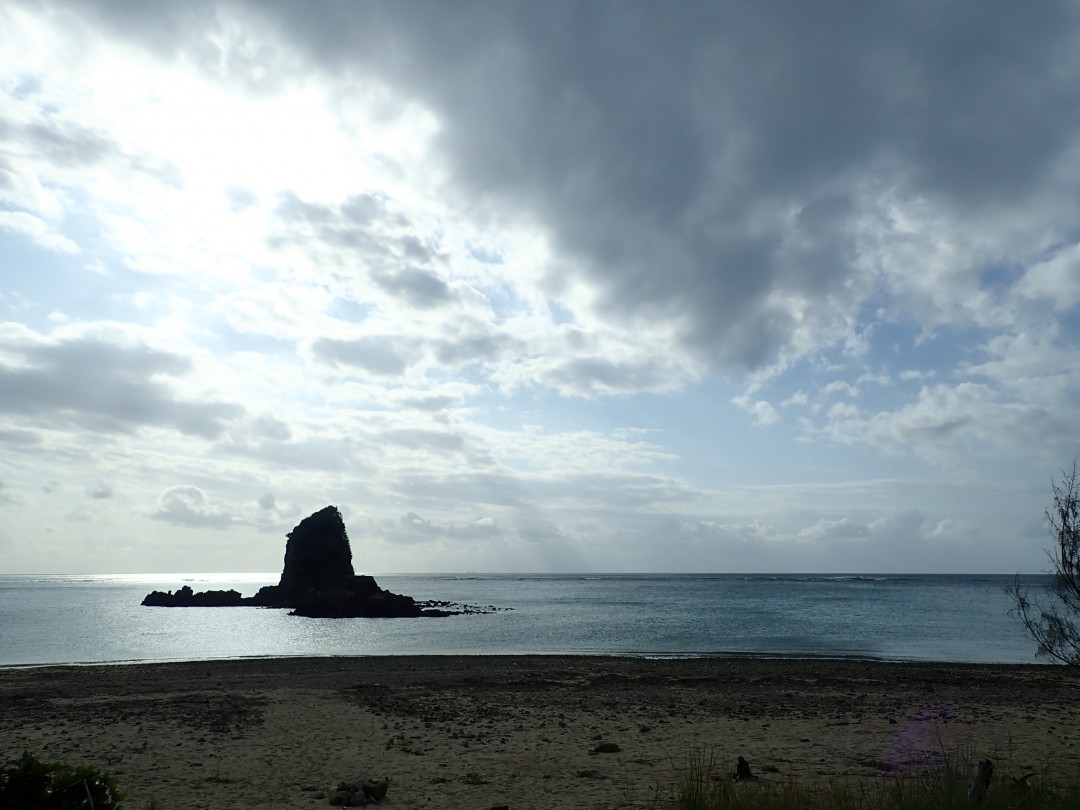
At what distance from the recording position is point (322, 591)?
325 ft

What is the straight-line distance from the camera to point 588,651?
1786 inches

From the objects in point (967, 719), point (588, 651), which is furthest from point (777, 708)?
point (588, 651)

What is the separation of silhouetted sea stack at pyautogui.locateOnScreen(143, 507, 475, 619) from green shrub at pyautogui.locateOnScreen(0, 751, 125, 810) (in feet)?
277

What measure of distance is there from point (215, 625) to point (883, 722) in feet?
232

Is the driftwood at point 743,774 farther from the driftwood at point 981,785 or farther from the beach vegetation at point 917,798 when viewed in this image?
the driftwood at point 981,785

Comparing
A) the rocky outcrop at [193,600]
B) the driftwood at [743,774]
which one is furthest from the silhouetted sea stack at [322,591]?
the driftwood at [743,774]

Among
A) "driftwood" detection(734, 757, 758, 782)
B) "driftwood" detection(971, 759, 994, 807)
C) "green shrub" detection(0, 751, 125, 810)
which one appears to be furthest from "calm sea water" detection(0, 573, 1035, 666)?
"green shrub" detection(0, 751, 125, 810)

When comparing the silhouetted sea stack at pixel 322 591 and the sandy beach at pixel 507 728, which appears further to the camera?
the silhouetted sea stack at pixel 322 591

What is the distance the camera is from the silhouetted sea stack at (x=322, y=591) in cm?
9144

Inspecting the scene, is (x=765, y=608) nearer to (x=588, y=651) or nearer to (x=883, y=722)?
(x=588, y=651)

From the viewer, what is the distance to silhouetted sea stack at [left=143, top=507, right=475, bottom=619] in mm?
91438

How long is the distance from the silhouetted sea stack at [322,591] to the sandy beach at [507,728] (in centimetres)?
6205

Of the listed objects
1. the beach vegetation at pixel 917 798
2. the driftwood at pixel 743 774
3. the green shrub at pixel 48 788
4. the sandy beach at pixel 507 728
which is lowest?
the sandy beach at pixel 507 728

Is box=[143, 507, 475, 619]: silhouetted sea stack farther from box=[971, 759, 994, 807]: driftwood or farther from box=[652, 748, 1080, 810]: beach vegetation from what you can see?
box=[971, 759, 994, 807]: driftwood
